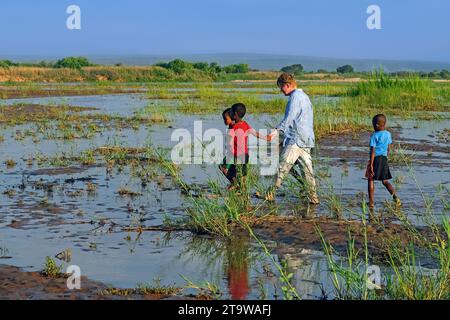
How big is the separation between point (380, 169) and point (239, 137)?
1.82 m

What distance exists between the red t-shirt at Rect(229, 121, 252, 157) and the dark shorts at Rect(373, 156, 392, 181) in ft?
5.39

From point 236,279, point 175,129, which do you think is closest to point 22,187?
point 236,279

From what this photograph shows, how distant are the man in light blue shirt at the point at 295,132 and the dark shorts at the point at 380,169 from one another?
0.82m

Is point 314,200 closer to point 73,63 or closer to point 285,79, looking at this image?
point 285,79

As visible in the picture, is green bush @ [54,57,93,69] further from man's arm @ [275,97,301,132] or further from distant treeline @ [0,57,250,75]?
man's arm @ [275,97,301,132]

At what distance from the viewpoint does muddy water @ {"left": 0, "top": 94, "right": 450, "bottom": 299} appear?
21.7 ft

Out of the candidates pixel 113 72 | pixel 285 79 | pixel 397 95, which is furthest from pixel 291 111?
pixel 113 72

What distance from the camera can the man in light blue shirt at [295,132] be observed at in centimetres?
931

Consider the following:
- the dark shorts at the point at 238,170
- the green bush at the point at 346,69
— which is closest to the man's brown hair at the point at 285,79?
the dark shorts at the point at 238,170

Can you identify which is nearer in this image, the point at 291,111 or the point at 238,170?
the point at 238,170

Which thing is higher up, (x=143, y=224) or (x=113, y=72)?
(x=113, y=72)

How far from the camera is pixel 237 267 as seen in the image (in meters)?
6.84
